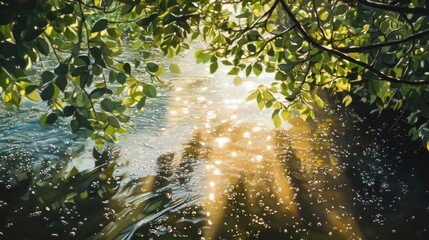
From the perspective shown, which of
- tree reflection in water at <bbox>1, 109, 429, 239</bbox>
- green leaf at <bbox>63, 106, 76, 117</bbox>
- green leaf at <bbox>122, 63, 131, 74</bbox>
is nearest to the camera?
green leaf at <bbox>63, 106, 76, 117</bbox>

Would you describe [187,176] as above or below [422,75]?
below

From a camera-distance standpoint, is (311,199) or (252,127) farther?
(252,127)

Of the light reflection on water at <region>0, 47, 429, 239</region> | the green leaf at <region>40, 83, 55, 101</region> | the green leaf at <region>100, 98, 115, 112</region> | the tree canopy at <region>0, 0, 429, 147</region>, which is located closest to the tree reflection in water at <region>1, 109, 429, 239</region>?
the light reflection on water at <region>0, 47, 429, 239</region>

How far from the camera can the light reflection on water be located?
8859 millimetres

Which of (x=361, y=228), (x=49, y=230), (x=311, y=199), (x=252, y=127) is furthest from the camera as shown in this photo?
(x=252, y=127)

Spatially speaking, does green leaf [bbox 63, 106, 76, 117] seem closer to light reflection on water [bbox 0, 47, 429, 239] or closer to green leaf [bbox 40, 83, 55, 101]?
green leaf [bbox 40, 83, 55, 101]

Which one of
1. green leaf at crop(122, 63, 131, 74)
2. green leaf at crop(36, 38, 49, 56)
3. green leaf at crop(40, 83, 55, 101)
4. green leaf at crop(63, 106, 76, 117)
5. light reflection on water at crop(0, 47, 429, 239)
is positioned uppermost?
green leaf at crop(36, 38, 49, 56)

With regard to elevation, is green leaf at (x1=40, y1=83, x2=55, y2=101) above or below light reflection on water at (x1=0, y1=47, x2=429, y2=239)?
above

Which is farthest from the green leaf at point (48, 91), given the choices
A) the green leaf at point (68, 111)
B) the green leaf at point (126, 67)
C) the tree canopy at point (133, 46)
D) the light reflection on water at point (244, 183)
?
the light reflection on water at point (244, 183)

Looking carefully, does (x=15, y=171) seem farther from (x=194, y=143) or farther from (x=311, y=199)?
(x=311, y=199)

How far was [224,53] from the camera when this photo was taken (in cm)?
405

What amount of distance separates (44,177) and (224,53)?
7.94 metres

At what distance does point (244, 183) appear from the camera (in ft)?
35.6

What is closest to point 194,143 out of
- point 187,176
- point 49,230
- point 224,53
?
point 187,176
